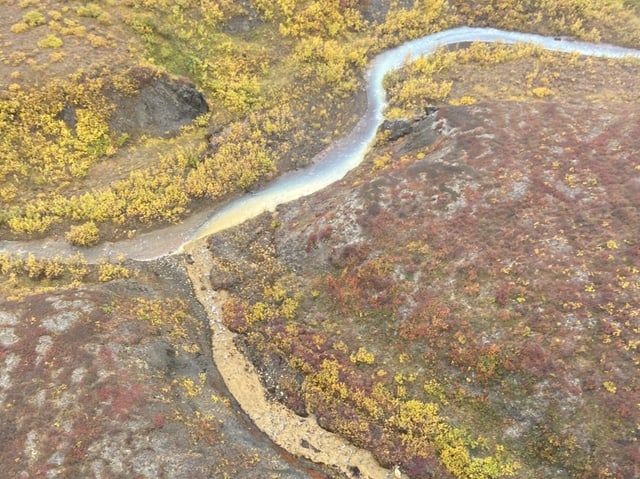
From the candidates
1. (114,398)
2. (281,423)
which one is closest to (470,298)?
(281,423)

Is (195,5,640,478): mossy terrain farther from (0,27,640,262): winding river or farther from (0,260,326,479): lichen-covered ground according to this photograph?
(0,260,326,479): lichen-covered ground

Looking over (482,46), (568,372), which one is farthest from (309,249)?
(482,46)

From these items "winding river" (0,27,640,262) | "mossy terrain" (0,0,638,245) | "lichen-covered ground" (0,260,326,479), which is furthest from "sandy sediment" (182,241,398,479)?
"mossy terrain" (0,0,638,245)

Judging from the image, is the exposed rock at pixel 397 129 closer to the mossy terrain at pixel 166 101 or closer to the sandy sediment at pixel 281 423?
the mossy terrain at pixel 166 101

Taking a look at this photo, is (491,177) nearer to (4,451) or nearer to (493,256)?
(493,256)

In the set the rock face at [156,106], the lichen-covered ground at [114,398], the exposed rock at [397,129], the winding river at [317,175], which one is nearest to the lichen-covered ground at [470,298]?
the winding river at [317,175]

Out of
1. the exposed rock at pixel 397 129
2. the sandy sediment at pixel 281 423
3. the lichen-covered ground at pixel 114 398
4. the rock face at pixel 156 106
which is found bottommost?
the sandy sediment at pixel 281 423

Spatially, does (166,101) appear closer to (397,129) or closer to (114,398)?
(397,129)
